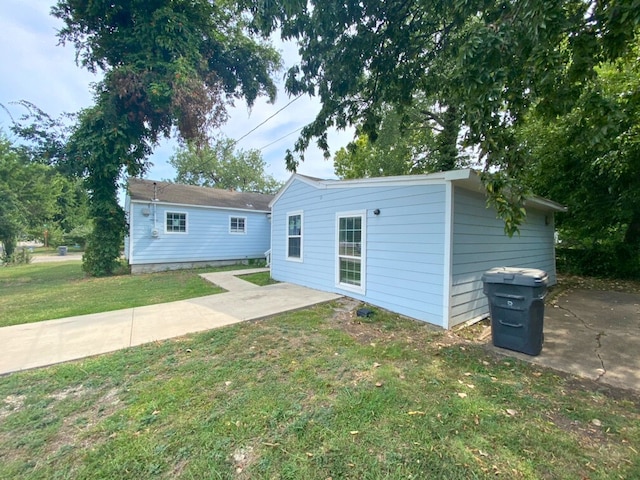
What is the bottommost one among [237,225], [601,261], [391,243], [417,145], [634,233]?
[601,261]

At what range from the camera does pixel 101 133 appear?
951 centimetres

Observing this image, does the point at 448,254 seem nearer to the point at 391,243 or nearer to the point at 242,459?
the point at 391,243

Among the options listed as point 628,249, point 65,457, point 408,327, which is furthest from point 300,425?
point 628,249

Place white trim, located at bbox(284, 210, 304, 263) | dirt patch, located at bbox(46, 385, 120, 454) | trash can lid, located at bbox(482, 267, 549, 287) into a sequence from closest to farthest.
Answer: dirt patch, located at bbox(46, 385, 120, 454) → trash can lid, located at bbox(482, 267, 549, 287) → white trim, located at bbox(284, 210, 304, 263)

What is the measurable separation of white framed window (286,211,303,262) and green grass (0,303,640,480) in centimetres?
464

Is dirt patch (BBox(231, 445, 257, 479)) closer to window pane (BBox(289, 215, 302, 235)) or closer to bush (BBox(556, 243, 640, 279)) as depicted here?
window pane (BBox(289, 215, 302, 235))

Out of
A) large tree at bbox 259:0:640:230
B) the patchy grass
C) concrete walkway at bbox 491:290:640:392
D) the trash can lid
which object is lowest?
concrete walkway at bbox 491:290:640:392

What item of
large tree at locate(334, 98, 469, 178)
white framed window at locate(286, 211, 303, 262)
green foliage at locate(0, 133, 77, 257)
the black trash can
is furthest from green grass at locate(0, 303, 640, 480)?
green foliage at locate(0, 133, 77, 257)

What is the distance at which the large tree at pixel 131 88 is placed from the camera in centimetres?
923

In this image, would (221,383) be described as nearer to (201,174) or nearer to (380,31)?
(380,31)

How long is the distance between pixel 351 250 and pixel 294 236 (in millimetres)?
2486

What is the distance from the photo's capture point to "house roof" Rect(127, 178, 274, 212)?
37.6ft

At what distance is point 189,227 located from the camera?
12148mm

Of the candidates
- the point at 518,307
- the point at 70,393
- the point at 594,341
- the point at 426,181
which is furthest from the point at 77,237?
the point at 594,341
